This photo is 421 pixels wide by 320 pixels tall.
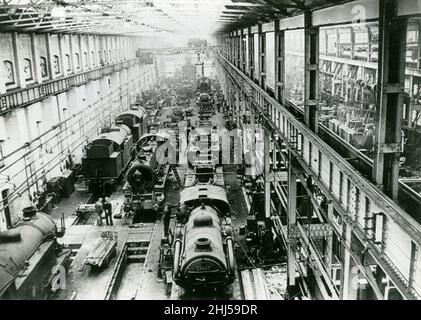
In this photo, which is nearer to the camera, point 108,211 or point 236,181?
point 108,211

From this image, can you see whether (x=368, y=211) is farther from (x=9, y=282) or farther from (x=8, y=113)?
(x=8, y=113)

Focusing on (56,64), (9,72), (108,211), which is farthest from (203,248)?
(56,64)

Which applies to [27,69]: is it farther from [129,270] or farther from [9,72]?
[129,270]

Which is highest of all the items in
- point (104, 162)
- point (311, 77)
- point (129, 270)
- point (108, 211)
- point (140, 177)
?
point (311, 77)

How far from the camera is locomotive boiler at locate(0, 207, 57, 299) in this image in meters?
10.7

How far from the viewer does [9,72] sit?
20.5 m

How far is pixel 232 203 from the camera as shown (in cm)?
1983

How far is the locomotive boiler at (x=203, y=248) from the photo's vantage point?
11492 millimetres

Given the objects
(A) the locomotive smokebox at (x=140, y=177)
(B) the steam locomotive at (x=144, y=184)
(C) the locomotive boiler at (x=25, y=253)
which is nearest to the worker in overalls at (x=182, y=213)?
(C) the locomotive boiler at (x=25, y=253)

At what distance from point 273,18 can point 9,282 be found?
10.7 m

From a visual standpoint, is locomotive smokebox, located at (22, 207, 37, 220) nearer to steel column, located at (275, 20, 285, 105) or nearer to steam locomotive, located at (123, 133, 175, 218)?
steam locomotive, located at (123, 133, 175, 218)

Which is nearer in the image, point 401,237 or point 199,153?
point 401,237

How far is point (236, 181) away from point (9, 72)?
1245 centimetres
